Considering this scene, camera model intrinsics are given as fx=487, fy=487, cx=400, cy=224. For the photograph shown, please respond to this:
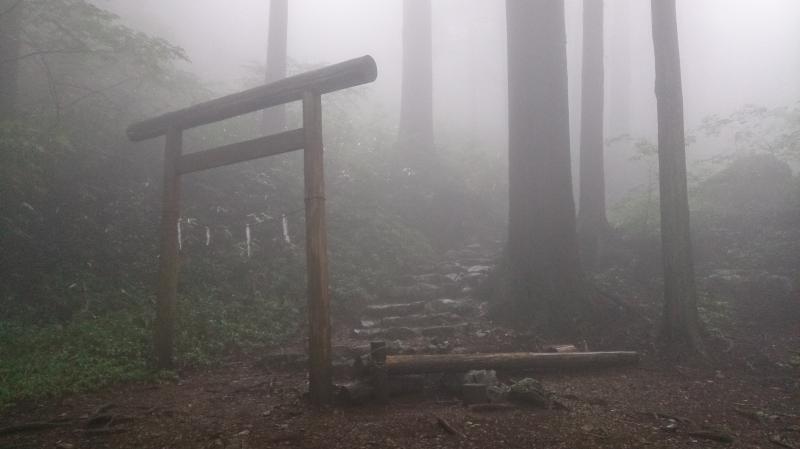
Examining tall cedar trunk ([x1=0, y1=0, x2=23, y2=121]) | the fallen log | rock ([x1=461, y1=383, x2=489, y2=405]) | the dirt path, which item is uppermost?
tall cedar trunk ([x1=0, y1=0, x2=23, y2=121])

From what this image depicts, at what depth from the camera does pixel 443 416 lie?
478 cm

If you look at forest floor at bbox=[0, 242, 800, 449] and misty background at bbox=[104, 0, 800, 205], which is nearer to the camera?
forest floor at bbox=[0, 242, 800, 449]

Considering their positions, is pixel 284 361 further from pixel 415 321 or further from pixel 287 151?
pixel 287 151

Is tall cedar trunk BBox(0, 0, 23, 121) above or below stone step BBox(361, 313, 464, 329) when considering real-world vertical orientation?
above

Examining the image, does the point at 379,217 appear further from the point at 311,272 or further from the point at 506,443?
the point at 506,443

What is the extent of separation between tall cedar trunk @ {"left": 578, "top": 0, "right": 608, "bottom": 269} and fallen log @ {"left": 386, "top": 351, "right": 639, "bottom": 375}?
445cm

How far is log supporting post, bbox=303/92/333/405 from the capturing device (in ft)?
17.5

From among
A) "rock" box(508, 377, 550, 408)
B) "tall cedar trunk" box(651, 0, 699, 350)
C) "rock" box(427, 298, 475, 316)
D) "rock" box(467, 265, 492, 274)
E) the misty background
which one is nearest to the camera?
"rock" box(508, 377, 550, 408)

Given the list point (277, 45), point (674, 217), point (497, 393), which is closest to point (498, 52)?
point (277, 45)

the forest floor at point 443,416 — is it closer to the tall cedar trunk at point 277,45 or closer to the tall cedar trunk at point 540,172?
the tall cedar trunk at point 540,172

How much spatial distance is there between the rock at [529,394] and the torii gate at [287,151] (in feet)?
6.54

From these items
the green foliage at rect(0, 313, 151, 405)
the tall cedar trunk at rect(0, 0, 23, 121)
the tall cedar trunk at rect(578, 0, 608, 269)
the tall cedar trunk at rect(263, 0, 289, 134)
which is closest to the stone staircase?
the tall cedar trunk at rect(578, 0, 608, 269)

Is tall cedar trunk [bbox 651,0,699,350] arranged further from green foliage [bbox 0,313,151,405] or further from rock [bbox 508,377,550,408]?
green foliage [bbox 0,313,151,405]

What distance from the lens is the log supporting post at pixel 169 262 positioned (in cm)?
650
